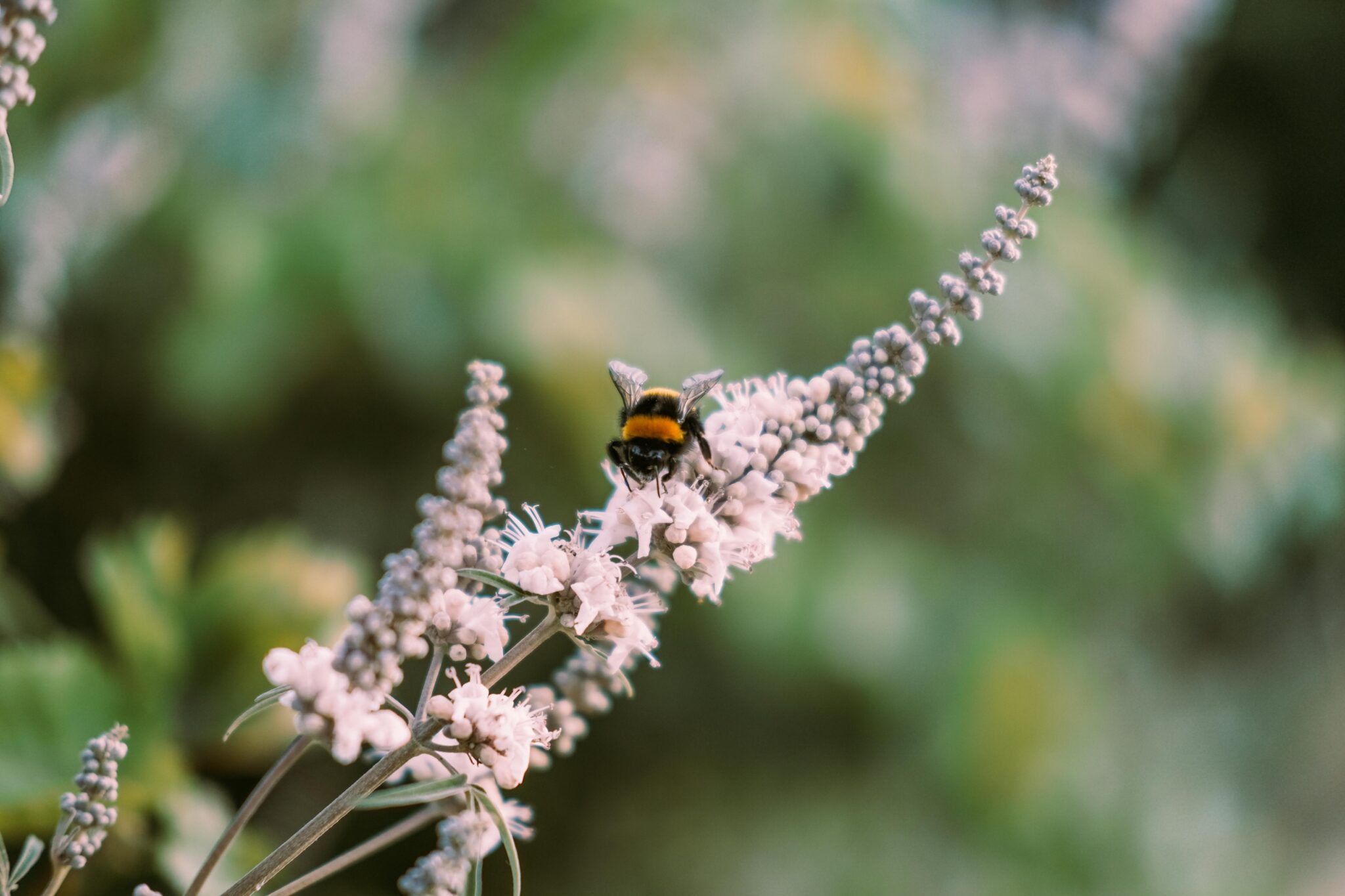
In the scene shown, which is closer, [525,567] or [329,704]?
[329,704]

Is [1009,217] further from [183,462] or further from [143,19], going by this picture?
[143,19]

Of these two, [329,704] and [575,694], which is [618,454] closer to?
[575,694]

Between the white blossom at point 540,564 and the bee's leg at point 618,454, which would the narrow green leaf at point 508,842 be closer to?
the white blossom at point 540,564

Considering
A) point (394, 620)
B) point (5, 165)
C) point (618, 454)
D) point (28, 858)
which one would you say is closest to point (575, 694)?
point (618, 454)

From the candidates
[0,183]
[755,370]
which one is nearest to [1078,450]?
[755,370]

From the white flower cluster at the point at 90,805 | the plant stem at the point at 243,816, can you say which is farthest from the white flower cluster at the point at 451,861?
the white flower cluster at the point at 90,805

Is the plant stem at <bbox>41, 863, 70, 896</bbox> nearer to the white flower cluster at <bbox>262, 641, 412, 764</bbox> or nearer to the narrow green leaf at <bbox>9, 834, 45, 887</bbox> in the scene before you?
the narrow green leaf at <bbox>9, 834, 45, 887</bbox>

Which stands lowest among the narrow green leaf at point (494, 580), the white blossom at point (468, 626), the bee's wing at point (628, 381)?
the white blossom at point (468, 626)
